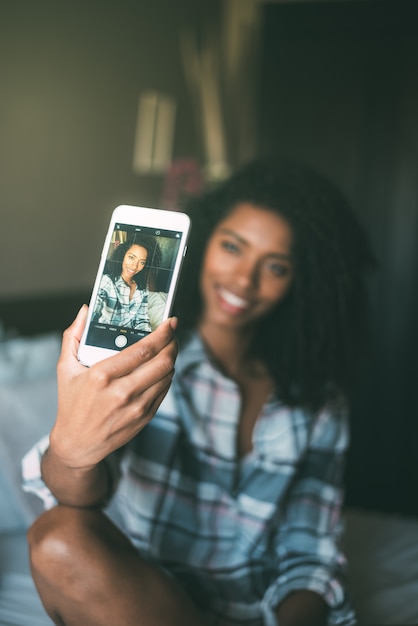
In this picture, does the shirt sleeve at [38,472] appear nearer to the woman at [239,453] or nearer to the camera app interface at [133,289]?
the woman at [239,453]

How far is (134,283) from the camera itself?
2.69 ft

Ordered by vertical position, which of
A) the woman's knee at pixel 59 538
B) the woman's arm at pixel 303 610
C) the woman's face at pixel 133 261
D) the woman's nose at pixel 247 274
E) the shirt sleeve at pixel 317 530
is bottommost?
the woman's arm at pixel 303 610

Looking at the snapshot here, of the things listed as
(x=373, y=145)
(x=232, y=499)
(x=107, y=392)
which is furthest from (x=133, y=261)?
(x=373, y=145)

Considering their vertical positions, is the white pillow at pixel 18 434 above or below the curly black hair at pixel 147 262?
below

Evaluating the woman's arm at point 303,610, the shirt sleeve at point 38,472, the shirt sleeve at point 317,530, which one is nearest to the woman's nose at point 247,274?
the shirt sleeve at point 317,530

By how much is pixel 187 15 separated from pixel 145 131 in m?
0.73

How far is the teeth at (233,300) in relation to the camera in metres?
1.31

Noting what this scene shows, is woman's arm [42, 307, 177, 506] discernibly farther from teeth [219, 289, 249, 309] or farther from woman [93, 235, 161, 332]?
teeth [219, 289, 249, 309]

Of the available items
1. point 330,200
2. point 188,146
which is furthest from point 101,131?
point 330,200

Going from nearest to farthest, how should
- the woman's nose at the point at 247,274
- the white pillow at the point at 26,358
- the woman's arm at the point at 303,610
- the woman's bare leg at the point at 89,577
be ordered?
the woman's bare leg at the point at 89,577 → the woman's arm at the point at 303,610 → the woman's nose at the point at 247,274 → the white pillow at the point at 26,358

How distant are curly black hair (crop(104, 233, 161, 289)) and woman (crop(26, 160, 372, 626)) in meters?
0.25

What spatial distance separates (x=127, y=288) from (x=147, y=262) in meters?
0.04

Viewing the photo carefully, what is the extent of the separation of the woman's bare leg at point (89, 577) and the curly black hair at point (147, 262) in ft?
1.15

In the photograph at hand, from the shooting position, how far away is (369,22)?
2779mm
